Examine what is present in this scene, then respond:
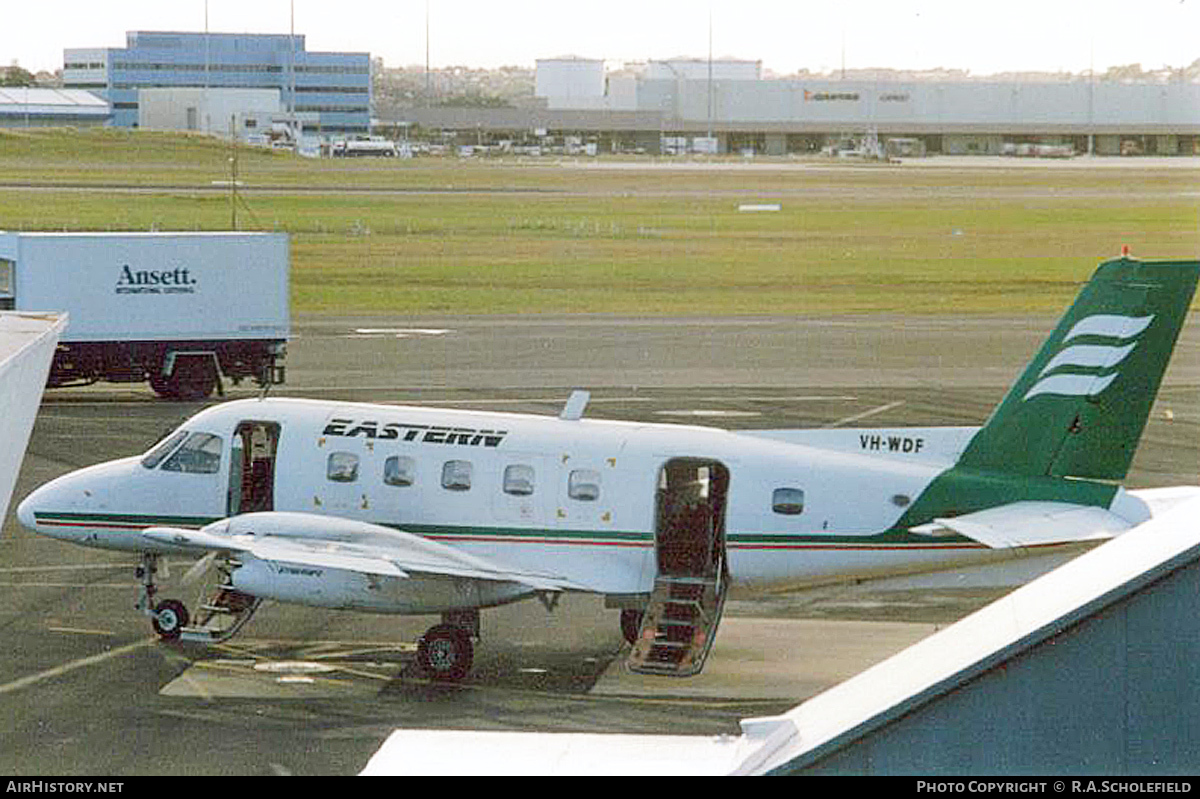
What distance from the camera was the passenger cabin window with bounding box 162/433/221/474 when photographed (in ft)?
79.3

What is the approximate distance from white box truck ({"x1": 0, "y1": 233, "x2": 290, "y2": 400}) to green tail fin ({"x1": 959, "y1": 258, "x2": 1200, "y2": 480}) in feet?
90.1

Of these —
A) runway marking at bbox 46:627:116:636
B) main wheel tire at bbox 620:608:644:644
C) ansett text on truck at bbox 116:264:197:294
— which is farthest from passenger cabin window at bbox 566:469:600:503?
ansett text on truck at bbox 116:264:197:294

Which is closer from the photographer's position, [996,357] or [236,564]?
[236,564]

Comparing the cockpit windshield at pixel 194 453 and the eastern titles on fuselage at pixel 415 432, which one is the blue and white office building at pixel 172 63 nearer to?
the cockpit windshield at pixel 194 453

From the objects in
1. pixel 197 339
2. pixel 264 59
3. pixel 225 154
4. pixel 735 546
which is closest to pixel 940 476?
pixel 735 546

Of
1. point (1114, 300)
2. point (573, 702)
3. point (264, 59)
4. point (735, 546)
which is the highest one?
point (264, 59)

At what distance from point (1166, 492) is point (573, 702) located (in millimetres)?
8087

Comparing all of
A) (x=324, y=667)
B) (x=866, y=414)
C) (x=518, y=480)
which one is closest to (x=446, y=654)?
(x=324, y=667)

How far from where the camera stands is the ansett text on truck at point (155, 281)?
4688 centimetres

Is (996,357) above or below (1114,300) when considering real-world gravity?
below

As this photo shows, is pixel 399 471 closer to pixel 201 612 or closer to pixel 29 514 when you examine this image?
pixel 201 612

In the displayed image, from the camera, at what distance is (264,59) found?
652 ft

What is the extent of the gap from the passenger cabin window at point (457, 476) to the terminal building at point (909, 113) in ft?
448

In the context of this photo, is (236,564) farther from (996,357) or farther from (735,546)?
(996,357)
